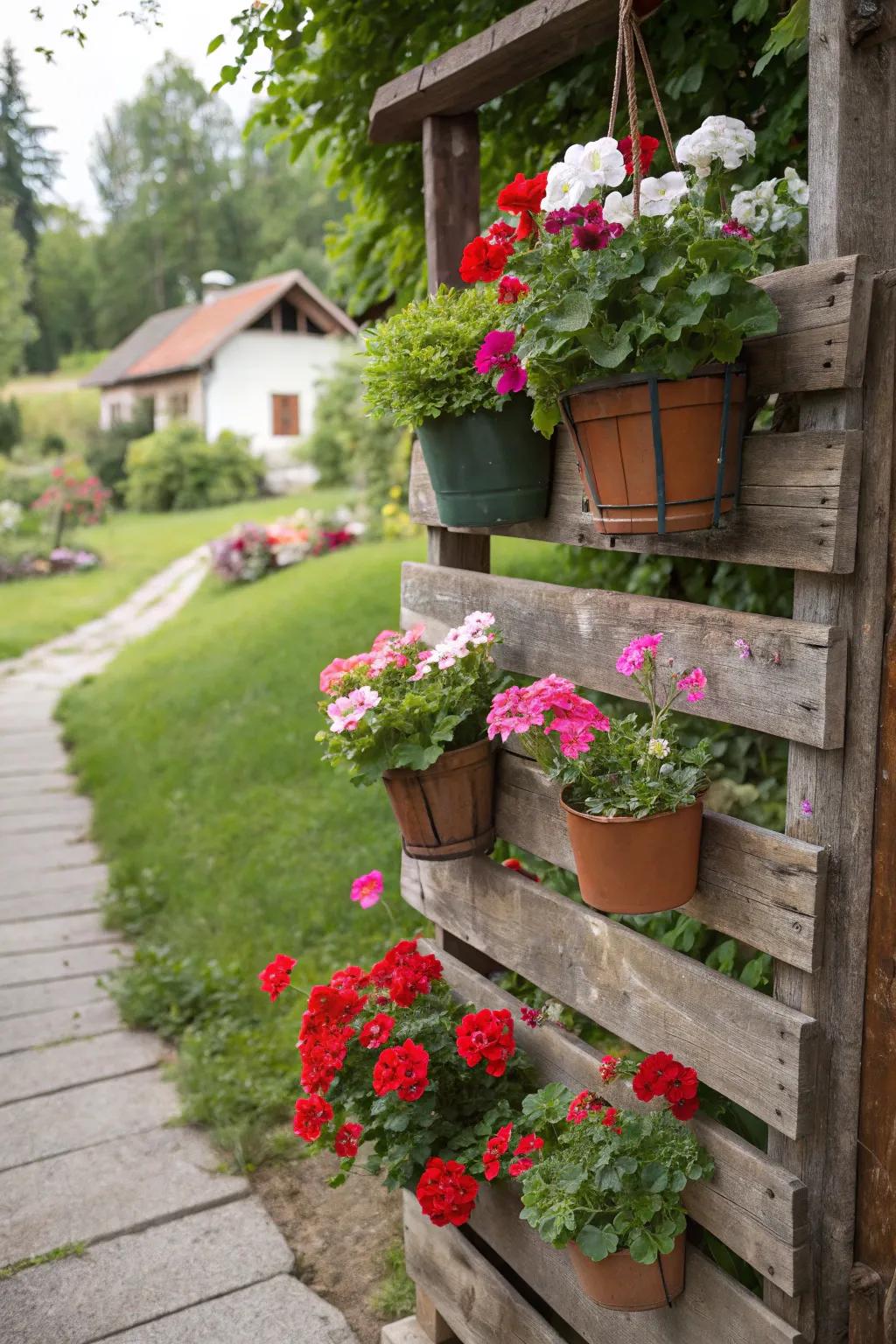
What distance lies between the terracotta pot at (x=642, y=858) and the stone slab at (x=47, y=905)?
3.84 meters

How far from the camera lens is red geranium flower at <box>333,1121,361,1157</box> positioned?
2516 mm

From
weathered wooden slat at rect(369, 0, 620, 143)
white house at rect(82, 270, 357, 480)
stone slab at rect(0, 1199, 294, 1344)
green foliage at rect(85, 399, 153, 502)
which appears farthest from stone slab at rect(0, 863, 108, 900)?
green foliage at rect(85, 399, 153, 502)

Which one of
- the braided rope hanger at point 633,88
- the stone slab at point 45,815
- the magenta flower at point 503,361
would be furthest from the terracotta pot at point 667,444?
the stone slab at point 45,815

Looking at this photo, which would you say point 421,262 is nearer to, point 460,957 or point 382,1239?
point 460,957

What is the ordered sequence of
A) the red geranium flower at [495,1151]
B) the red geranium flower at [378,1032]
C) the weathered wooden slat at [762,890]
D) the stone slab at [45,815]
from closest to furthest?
the weathered wooden slat at [762,890], the red geranium flower at [495,1151], the red geranium flower at [378,1032], the stone slab at [45,815]

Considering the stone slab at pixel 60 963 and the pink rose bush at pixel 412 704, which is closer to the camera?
the pink rose bush at pixel 412 704

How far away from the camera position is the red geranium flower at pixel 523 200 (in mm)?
1859

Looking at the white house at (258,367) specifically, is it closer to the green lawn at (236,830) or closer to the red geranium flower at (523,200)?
the green lawn at (236,830)

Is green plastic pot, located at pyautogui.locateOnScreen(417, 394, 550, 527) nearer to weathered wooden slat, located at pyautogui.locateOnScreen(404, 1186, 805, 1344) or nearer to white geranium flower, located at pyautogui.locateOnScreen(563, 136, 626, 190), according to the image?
white geranium flower, located at pyautogui.locateOnScreen(563, 136, 626, 190)

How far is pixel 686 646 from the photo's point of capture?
6.29 ft

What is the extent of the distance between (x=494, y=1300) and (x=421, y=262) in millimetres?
3591

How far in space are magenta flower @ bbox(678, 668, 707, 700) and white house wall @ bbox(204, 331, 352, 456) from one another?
26140mm

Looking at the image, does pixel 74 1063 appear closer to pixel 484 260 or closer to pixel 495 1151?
pixel 495 1151

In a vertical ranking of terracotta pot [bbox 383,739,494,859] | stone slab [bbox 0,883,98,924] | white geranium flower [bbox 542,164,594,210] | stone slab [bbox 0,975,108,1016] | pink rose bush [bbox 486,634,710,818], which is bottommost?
stone slab [bbox 0,975,108,1016]
